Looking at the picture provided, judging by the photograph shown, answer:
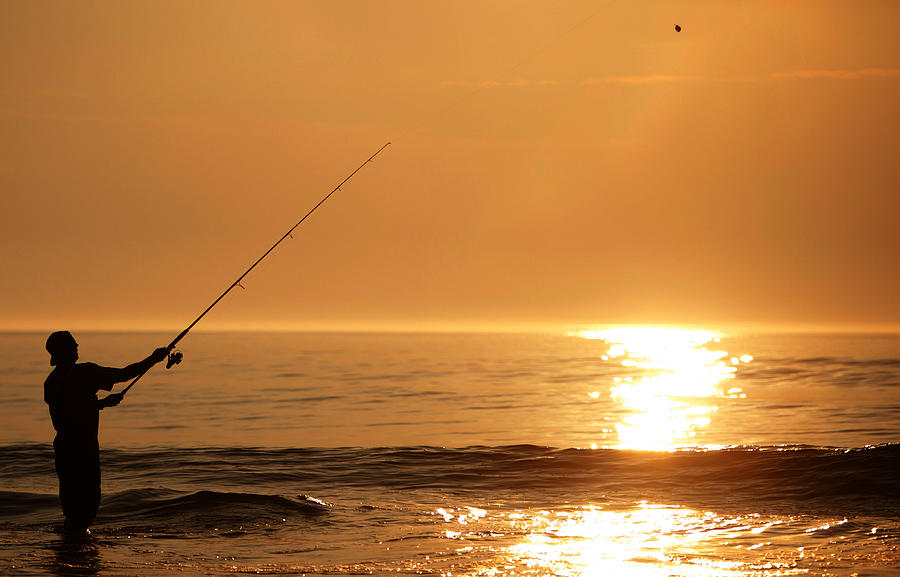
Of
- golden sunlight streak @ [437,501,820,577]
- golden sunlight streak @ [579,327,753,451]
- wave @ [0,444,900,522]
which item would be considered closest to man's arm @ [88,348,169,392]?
wave @ [0,444,900,522]

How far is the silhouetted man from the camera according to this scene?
28.7ft

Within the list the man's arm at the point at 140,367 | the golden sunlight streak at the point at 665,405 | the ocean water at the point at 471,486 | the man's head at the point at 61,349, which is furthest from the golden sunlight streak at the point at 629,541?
the golden sunlight streak at the point at 665,405

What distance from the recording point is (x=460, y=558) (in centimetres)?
838

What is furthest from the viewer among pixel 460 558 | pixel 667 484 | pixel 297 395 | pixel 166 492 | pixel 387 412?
pixel 297 395

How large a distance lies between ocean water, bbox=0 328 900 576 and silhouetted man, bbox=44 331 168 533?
1.72 ft

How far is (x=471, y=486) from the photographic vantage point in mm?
13250

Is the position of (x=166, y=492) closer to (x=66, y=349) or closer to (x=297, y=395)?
(x=66, y=349)

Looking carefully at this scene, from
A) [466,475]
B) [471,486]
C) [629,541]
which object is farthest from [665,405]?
[629,541]

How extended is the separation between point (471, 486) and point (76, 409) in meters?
5.92

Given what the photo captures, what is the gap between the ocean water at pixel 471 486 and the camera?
844cm

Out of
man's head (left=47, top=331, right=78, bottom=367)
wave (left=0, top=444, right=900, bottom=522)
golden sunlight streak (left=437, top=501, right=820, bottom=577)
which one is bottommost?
golden sunlight streak (left=437, top=501, right=820, bottom=577)

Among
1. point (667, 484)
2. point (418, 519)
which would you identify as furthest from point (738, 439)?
point (418, 519)

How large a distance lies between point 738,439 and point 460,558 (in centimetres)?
1096

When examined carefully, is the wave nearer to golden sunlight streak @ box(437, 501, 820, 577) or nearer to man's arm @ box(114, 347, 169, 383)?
golden sunlight streak @ box(437, 501, 820, 577)
